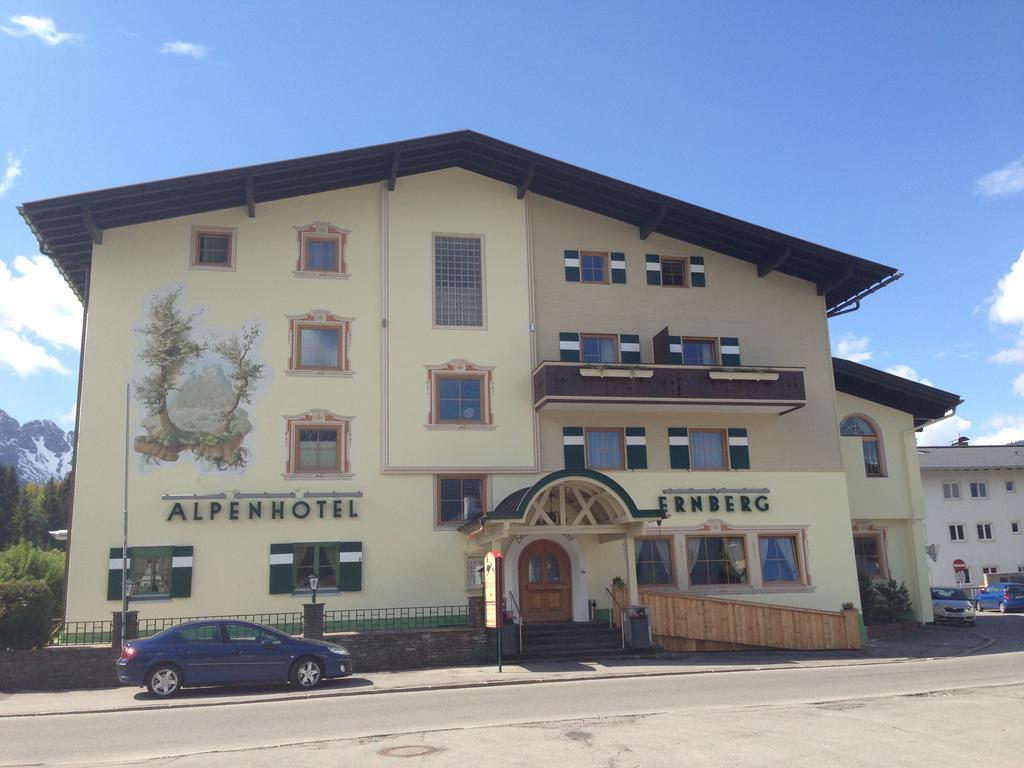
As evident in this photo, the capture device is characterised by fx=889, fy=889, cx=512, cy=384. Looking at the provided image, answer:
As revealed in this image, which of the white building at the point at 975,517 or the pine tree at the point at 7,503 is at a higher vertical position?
the pine tree at the point at 7,503

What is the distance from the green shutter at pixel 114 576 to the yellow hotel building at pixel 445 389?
2.6 inches

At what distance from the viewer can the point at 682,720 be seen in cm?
1220

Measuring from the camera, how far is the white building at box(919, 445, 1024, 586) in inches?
1997

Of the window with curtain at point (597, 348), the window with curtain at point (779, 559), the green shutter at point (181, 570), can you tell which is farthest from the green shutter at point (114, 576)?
the window with curtain at point (779, 559)

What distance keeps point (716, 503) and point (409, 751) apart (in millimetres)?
17157

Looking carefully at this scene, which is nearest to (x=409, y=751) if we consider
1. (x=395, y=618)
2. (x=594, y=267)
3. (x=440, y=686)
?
(x=440, y=686)

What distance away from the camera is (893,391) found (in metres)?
29.4

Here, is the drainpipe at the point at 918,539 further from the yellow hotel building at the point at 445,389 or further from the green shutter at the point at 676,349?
the green shutter at the point at 676,349

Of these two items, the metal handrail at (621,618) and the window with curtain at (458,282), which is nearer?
the metal handrail at (621,618)

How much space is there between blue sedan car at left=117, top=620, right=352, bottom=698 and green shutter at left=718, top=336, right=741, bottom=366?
614 inches

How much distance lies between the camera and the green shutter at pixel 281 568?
75.2 feet

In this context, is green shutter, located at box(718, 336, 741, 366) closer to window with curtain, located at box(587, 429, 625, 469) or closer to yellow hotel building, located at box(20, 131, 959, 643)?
yellow hotel building, located at box(20, 131, 959, 643)

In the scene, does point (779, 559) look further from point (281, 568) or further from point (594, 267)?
point (281, 568)

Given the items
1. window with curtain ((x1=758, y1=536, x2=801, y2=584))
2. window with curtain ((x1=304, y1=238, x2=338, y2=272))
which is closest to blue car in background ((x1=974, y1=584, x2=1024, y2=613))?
window with curtain ((x1=758, y1=536, x2=801, y2=584))
